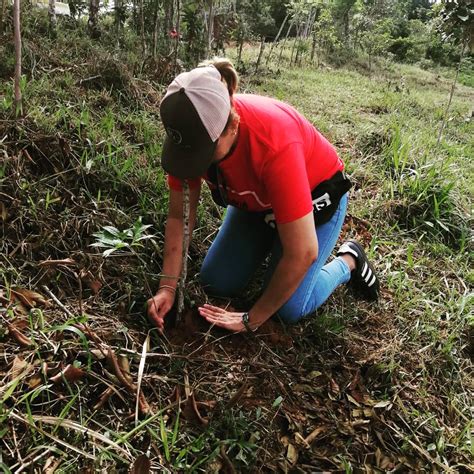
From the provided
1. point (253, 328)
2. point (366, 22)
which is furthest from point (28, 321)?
point (366, 22)

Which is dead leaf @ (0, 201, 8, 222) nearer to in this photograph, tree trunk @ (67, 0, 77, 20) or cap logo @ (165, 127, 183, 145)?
cap logo @ (165, 127, 183, 145)

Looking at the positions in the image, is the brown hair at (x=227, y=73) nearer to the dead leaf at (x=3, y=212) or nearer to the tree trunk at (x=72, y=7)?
the dead leaf at (x=3, y=212)

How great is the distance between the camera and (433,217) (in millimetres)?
3045

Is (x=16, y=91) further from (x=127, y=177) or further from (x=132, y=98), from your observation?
(x=132, y=98)

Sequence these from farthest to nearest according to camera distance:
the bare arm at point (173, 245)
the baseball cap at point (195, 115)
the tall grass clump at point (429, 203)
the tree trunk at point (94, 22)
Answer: the tree trunk at point (94, 22) < the tall grass clump at point (429, 203) < the bare arm at point (173, 245) < the baseball cap at point (195, 115)

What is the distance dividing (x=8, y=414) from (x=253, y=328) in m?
0.87

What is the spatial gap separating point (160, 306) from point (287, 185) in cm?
66

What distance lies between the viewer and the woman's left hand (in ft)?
5.70

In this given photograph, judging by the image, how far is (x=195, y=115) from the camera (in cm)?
128

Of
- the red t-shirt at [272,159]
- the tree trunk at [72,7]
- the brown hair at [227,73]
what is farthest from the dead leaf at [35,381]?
the tree trunk at [72,7]

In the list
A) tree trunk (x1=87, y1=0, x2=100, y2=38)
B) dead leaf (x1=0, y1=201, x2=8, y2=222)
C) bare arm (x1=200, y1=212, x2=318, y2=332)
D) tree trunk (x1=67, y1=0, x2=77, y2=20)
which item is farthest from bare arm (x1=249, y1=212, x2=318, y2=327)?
tree trunk (x1=67, y1=0, x2=77, y2=20)

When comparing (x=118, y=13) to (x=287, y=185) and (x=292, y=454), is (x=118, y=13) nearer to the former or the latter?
(x=287, y=185)

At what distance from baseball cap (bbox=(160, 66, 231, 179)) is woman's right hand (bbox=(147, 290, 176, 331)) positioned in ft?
1.73

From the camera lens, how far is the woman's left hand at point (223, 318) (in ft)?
5.70
